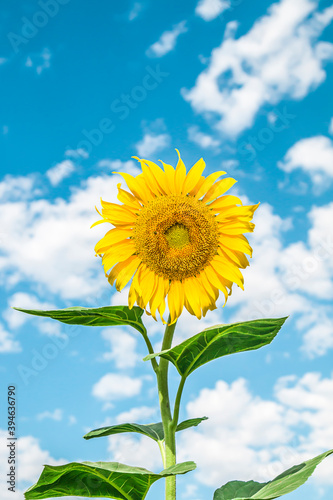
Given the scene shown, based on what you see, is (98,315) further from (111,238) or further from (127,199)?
(127,199)

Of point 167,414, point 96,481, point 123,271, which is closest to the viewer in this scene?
point 96,481

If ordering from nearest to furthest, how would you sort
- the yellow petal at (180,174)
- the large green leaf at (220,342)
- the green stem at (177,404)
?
the large green leaf at (220,342) < the green stem at (177,404) < the yellow petal at (180,174)

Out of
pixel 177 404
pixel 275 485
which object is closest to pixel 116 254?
pixel 177 404

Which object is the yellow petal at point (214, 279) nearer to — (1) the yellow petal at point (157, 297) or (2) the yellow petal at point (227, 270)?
(2) the yellow petal at point (227, 270)

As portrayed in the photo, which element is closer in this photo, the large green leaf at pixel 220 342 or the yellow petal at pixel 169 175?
the large green leaf at pixel 220 342

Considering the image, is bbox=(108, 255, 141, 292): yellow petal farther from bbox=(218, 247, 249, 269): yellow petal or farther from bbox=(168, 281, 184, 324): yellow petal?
bbox=(218, 247, 249, 269): yellow petal

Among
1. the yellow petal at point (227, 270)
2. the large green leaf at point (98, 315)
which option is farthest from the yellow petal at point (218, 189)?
the large green leaf at point (98, 315)
